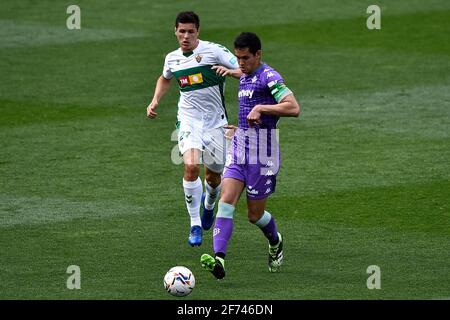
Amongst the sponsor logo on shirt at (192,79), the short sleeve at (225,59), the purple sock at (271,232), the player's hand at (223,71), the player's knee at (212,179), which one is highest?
the short sleeve at (225,59)

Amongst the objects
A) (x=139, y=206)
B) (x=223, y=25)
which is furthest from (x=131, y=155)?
(x=223, y=25)

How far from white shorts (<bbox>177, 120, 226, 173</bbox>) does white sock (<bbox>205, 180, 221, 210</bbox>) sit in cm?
23

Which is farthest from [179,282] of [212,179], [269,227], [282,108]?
[212,179]

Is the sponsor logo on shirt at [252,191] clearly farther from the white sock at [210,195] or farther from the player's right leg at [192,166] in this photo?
the white sock at [210,195]

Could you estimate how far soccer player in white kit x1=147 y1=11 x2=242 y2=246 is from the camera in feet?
43.7

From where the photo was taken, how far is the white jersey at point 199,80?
531 inches

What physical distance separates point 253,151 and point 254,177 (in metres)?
0.27

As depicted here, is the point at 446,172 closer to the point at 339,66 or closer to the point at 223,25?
the point at 339,66

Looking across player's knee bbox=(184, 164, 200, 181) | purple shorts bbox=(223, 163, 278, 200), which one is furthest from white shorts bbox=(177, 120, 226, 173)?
purple shorts bbox=(223, 163, 278, 200)

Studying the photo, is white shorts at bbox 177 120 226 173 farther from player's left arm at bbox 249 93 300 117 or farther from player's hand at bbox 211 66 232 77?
player's left arm at bbox 249 93 300 117

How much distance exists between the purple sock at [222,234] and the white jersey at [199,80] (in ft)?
6.74

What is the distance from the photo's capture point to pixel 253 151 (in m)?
11.9

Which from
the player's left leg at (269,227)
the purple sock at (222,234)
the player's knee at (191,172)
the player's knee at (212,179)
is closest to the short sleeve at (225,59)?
the player's knee at (191,172)

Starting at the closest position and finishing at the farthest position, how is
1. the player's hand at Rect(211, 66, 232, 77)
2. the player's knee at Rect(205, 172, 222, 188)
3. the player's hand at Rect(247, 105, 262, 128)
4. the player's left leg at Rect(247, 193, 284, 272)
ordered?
the player's hand at Rect(247, 105, 262, 128) < the player's left leg at Rect(247, 193, 284, 272) < the player's hand at Rect(211, 66, 232, 77) < the player's knee at Rect(205, 172, 222, 188)
